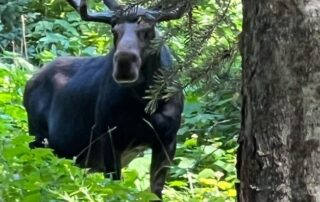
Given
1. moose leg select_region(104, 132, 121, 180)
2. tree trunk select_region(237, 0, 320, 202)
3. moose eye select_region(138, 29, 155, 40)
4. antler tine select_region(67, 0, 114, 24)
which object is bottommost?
moose leg select_region(104, 132, 121, 180)

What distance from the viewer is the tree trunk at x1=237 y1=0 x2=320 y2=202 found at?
2918 millimetres

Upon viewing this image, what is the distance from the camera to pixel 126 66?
6750mm

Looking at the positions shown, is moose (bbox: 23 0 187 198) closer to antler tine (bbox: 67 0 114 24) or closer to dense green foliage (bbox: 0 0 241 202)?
antler tine (bbox: 67 0 114 24)

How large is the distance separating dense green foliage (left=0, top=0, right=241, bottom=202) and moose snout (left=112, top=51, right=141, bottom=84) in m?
0.34

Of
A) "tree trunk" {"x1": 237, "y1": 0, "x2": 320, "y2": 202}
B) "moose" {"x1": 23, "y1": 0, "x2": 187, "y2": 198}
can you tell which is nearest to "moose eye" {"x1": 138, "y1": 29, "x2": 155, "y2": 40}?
"moose" {"x1": 23, "y1": 0, "x2": 187, "y2": 198}

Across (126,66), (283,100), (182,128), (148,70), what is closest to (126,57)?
(126,66)

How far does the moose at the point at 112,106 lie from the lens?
6.81m

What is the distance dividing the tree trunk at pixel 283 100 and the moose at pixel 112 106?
2.68m

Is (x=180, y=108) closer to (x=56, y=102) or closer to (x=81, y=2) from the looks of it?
(x=81, y=2)

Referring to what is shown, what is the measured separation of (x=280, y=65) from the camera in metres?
2.96

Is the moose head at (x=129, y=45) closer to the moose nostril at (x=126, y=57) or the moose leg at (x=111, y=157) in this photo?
the moose nostril at (x=126, y=57)

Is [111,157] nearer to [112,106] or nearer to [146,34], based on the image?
[112,106]

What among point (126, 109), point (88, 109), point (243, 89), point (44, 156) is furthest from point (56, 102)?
point (243, 89)

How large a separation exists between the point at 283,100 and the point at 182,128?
6105 mm
